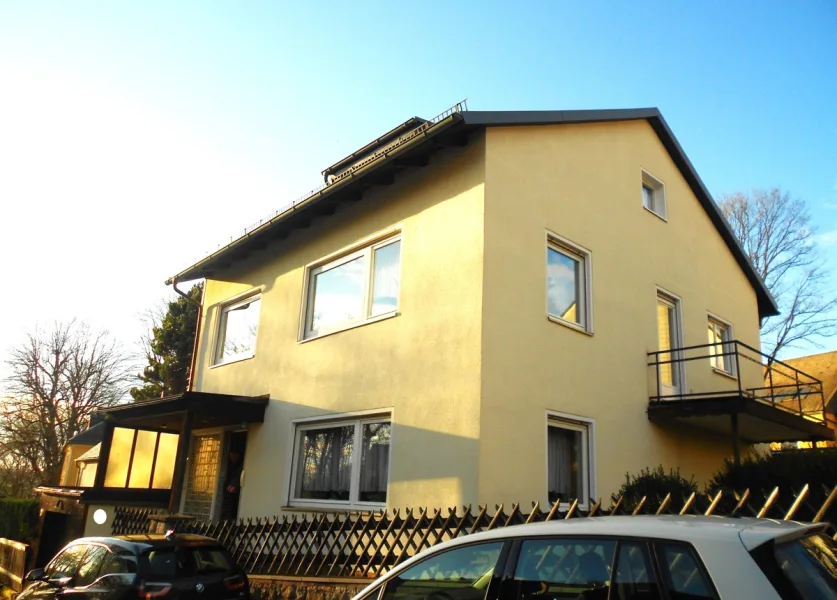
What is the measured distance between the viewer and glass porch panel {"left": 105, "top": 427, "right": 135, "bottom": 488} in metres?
16.3

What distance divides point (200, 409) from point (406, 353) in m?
4.31

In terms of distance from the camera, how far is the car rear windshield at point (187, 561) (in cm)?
696

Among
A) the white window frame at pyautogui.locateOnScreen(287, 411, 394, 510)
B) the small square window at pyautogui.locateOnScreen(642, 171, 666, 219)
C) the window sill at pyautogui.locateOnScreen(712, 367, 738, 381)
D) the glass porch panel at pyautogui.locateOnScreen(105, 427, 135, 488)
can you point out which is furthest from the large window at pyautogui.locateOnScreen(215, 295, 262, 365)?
the window sill at pyautogui.locateOnScreen(712, 367, 738, 381)

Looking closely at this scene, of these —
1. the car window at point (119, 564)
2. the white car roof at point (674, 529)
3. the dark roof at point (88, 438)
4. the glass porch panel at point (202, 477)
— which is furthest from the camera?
the dark roof at point (88, 438)

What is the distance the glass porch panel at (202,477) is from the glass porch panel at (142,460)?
178cm

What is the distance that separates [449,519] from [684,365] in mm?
6984

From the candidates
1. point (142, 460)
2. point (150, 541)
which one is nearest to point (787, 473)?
point (150, 541)

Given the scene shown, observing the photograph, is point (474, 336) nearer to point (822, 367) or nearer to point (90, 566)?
point (90, 566)

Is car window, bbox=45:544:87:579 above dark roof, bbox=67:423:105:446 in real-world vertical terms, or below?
below

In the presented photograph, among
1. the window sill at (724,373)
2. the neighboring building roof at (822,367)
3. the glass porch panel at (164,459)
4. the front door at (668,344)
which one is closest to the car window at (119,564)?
the glass porch panel at (164,459)

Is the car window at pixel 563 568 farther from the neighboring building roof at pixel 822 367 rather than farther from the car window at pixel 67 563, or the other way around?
the neighboring building roof at pixel 822 367

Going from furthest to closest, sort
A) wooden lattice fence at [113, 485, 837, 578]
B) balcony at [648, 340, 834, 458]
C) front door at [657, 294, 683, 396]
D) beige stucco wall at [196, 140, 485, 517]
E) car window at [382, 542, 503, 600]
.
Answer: front door at [657, 294, 683, 396]
balcony at [648, 340, 834, 458]
beige stucco wall at [196, 140, 485, 517]
wooden lattice fence at [113, 485, 837, 578]
car window at [382, 542, 503, 600]

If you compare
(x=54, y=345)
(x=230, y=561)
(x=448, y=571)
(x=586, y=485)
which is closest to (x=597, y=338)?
(x=586, y=485)

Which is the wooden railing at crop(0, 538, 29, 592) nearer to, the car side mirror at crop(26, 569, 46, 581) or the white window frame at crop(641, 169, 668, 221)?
the car side mirror at crop(26, 569, 46, 581)
